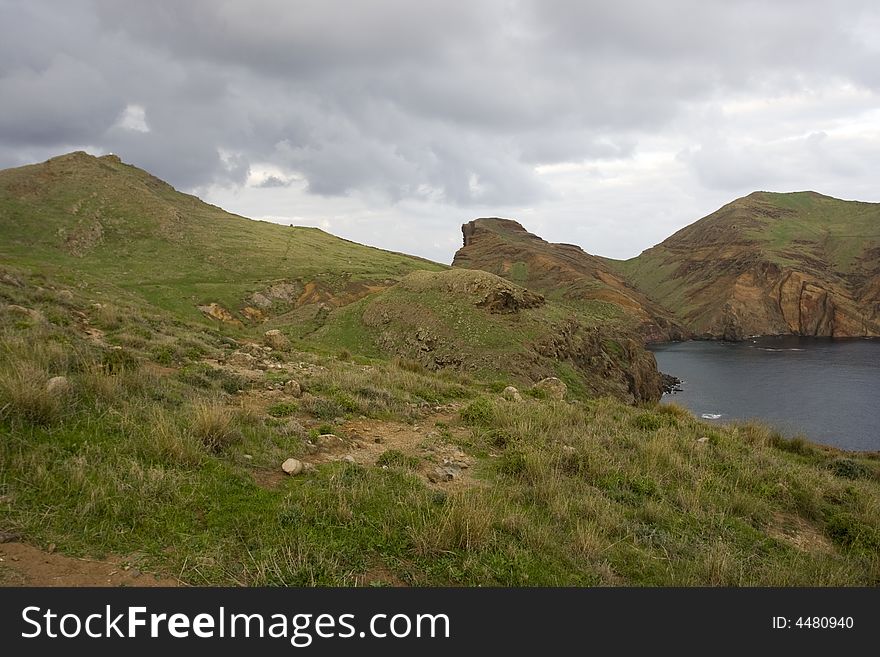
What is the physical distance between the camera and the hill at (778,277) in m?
128

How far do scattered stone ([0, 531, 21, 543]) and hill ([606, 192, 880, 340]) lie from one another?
485 ft

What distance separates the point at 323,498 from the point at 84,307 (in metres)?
17.1

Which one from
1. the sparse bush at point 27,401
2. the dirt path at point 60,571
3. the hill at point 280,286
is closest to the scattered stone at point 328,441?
the sparse bush at point 27,401

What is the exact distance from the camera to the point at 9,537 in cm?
433

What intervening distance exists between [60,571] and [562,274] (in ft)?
422

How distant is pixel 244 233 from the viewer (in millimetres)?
87812

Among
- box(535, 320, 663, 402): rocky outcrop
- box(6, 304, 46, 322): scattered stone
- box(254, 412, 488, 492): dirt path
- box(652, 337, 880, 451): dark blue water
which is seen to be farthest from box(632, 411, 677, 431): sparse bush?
box(535, 320, 663, 402): rocky outcrop

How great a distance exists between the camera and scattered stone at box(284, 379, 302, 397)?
1129 cm

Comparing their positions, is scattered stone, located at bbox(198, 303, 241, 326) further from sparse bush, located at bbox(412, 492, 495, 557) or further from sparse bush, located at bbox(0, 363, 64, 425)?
sparse bush, located at bbox(412, 492, 495, 557)

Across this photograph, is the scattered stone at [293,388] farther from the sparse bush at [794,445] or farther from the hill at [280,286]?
the sparse bush at [794,445]
